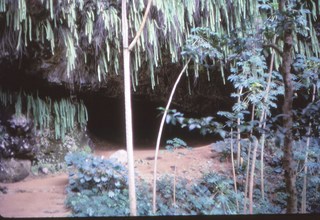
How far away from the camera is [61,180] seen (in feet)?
12.3

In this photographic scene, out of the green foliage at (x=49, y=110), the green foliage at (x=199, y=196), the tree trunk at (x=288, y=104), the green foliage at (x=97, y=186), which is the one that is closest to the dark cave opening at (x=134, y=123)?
the green foliage at (x=49, y=110)

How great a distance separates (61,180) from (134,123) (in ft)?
6.61

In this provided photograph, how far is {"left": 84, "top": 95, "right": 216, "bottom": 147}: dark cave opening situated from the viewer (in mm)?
5066

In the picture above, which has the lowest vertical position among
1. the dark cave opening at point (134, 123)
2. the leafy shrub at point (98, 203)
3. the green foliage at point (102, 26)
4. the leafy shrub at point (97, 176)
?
the leafy shrub at point (98, 203)

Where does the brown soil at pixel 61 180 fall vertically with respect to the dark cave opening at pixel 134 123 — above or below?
below

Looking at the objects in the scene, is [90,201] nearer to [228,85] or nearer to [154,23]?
[154,23]

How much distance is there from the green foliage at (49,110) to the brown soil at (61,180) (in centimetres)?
57

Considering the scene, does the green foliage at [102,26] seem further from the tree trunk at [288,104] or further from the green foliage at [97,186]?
the tree trunk at [288,104]

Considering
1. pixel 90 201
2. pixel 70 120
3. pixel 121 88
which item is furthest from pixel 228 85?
pixel 90 201

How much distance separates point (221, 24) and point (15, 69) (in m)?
2.55

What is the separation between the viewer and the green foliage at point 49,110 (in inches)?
164

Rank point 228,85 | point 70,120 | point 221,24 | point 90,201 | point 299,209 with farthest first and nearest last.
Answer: point 228,85 → point 70,120 → point 221,24 → point 299,209 → point 90,201

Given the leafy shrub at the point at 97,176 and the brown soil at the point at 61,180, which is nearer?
the brown soil at the point at 61,180

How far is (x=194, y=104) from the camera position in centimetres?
547
